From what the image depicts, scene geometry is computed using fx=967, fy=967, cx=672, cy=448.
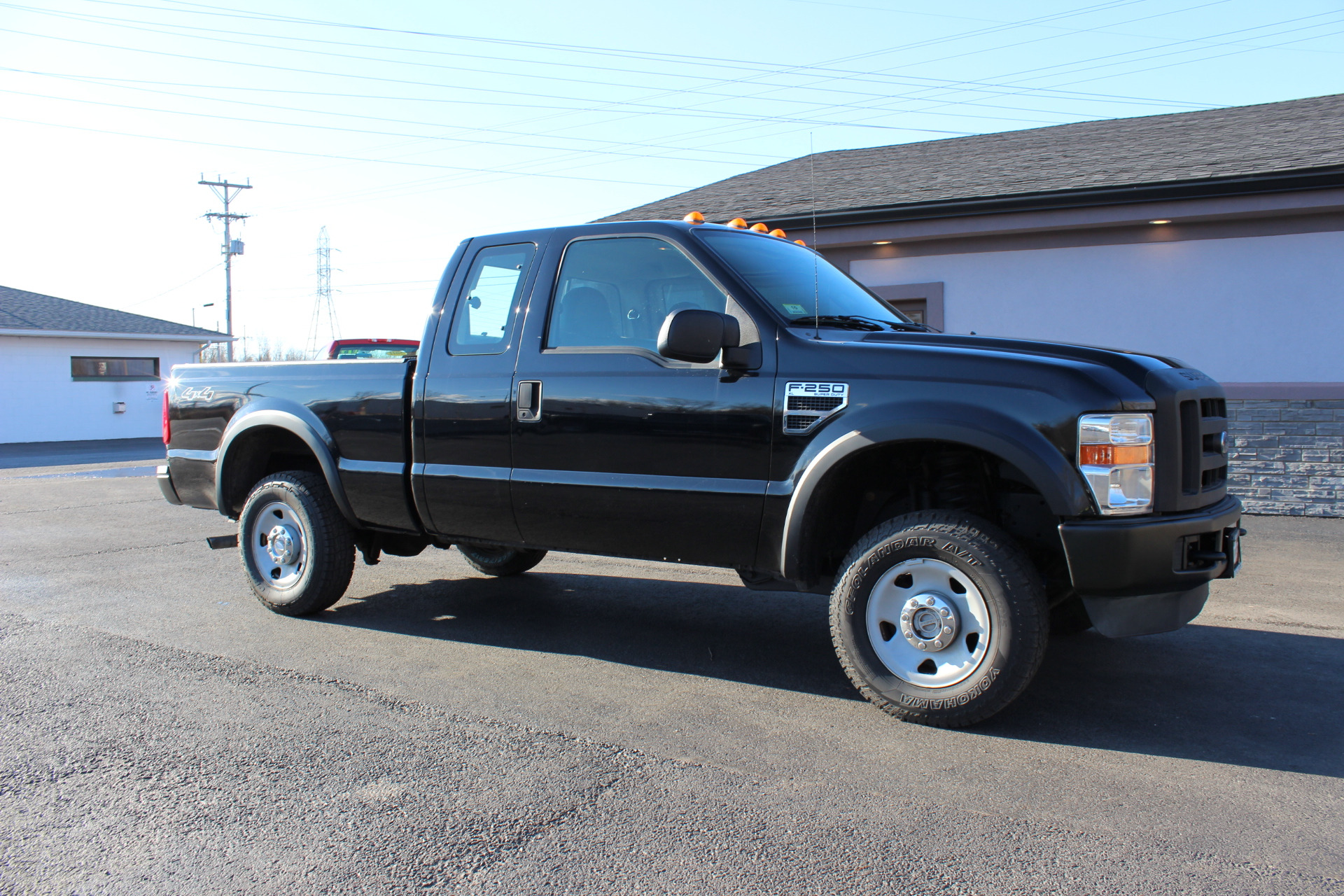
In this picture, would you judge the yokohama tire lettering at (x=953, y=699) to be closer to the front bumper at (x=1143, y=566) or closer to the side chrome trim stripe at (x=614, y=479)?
the front bumper at (x=1143, y=566)

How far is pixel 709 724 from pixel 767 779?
0.58 meters

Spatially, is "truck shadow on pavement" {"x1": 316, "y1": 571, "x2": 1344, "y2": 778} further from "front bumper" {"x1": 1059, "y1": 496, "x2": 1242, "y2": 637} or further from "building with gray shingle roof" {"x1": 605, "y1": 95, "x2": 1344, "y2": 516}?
"building with gray shingle roof" {"x1": 605, "y1": 95, "x2": 1344, "y2": 516}

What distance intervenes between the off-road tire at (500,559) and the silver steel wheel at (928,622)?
324 centimetres

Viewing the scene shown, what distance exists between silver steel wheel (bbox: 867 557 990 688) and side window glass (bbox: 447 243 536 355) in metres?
2.27

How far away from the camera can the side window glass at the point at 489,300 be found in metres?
4.95

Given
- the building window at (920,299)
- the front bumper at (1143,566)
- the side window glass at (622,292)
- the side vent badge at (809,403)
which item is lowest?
the front bumper at (1143,566)

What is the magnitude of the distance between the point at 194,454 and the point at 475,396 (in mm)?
2311

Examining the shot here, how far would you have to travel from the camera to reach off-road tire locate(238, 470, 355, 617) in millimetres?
5492

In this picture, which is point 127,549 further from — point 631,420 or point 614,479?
point 631,420

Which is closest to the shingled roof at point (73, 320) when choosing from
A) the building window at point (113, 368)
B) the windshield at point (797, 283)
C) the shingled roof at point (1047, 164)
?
the building window at point (113, 368)

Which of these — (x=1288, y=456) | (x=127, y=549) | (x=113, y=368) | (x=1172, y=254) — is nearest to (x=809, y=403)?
(x=127, y=549)

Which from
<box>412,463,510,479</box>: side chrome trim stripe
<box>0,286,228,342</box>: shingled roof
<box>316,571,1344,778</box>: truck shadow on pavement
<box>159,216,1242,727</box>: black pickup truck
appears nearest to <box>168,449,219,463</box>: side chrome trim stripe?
<box>159,216,1242,727</box>: black pickup truck

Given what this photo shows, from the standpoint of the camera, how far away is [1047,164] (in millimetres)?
11578

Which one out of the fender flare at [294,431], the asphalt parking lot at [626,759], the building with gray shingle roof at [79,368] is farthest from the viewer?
the building with gray shingle roof at [79,368]
